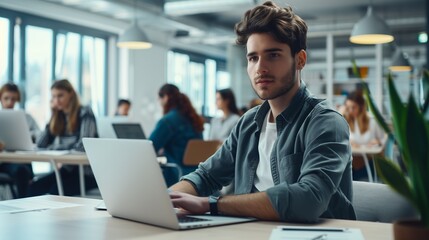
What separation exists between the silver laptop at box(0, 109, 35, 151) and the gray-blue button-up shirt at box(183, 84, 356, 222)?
243cm

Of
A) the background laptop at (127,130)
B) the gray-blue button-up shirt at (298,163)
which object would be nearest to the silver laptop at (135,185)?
the gray-blue button-up shirt at (298,163)

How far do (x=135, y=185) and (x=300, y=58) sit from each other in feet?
2.33

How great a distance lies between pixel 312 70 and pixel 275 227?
9.75 m

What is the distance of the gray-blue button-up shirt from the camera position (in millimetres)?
1263

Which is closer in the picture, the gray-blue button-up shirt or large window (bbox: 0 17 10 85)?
the gray-blue button-up shirt

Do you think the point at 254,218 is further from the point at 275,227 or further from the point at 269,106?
the point at 269,106

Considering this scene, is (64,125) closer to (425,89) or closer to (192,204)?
(192,204)

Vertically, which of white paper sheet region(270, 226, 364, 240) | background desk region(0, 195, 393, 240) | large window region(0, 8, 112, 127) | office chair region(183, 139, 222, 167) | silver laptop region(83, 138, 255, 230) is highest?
large window region(0, 8, 112, 127)

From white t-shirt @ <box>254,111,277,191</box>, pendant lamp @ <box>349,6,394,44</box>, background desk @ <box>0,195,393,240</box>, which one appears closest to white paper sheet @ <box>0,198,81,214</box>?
background desk @ <box>0,195,393,240</box>

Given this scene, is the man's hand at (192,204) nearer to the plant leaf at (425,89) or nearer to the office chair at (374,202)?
the office chair at (374,202)

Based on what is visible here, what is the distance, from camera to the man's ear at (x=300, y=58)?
1.63m

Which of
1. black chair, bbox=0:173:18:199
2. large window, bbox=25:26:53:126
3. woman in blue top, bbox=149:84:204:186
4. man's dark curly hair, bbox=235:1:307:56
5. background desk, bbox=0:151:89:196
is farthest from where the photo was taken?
large window, bbox=25:26:53:126

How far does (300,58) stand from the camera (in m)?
1.65

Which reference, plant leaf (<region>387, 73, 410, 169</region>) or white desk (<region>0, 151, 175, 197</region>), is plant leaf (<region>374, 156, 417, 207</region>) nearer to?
plant leaf (<region>387, 73, 410, 169</region>)
